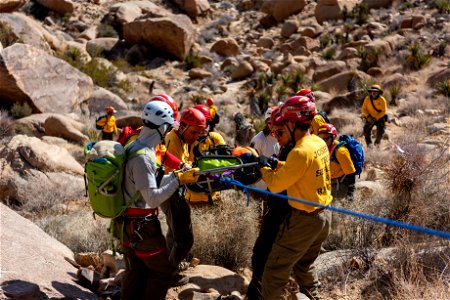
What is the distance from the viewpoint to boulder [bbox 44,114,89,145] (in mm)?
14000

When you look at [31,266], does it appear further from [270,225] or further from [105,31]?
[105,31]

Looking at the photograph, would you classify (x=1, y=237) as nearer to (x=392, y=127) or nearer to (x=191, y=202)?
(x=191, y=202)

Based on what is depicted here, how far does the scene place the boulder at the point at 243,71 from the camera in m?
25.6

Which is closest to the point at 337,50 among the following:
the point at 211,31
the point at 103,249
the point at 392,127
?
the point at 211,31

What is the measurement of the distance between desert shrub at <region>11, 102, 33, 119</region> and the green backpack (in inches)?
521

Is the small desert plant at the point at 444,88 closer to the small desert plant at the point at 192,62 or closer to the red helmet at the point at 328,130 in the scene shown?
the red helmet at the point at 328,130

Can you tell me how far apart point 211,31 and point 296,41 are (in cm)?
702

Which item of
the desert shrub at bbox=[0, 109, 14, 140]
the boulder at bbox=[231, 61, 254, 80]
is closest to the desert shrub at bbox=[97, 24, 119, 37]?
the boulder at bbox=[231, 61, 254, 80]

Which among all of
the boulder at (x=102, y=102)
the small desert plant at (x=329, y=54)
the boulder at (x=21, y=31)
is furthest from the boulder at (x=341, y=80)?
the boulder at (x=21, y=31)

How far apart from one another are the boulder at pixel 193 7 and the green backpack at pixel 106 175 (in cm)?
3260

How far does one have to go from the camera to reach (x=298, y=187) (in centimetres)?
367

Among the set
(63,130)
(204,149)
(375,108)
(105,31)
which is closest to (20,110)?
(63,130)

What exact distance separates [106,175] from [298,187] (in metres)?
1.43

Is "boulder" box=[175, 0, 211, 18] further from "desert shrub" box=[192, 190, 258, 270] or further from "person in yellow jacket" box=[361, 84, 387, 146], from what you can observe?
"desert shrub" box=[192, 190, 258, 270]
